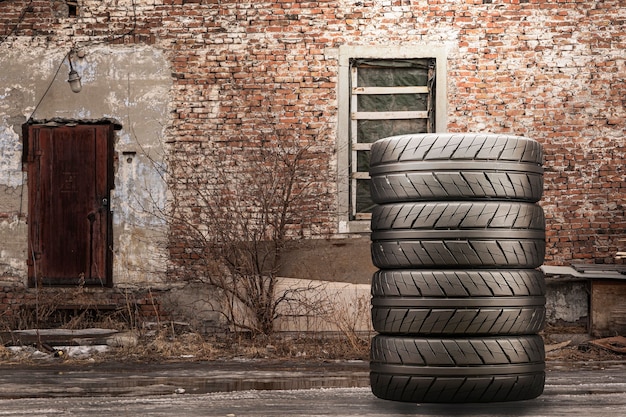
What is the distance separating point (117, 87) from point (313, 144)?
2381 millimetres

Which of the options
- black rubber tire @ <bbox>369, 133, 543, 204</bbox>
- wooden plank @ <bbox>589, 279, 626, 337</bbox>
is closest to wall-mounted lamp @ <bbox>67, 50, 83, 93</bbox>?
wooden plank @ <bbox>589, 279, 626, 337</bbox>

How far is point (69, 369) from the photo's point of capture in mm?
8812

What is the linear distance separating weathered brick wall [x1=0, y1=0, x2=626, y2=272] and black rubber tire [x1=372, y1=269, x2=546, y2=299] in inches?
218

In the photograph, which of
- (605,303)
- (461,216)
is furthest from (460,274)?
(605,303)

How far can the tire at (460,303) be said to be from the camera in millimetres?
5570

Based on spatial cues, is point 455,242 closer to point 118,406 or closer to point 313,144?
point 118,406

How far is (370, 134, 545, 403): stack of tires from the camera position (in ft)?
18.2

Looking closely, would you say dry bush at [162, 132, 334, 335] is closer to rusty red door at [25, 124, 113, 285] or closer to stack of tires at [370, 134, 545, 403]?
rusty red door at [25, 124, 113, 285]

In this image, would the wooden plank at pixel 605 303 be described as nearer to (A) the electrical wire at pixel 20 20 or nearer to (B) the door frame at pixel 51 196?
(B) the door frame at pixel 51 196

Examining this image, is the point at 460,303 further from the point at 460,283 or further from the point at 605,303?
the point at 605,303

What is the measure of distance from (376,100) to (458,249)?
5.92m

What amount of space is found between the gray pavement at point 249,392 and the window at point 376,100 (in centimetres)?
287

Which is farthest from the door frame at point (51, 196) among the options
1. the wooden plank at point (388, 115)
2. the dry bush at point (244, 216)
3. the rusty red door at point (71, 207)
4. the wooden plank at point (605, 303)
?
the wooden plank at point (605, 303)

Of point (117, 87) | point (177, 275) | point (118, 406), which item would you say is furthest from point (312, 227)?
point (118, 406)
